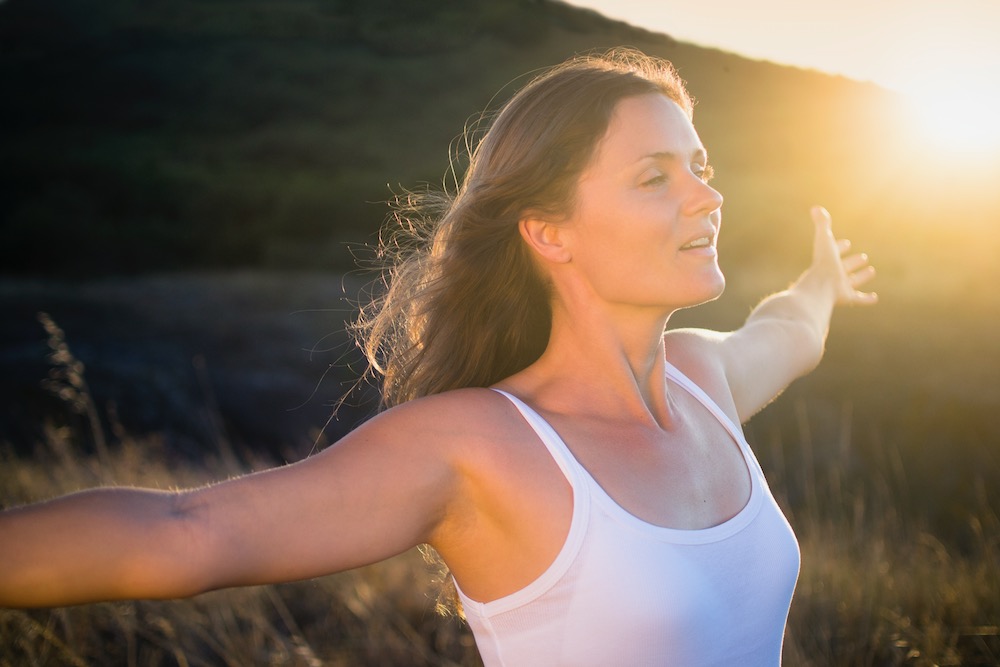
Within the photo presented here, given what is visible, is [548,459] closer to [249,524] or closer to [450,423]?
[450,423]

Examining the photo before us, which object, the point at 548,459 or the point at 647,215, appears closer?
the point at 548,459

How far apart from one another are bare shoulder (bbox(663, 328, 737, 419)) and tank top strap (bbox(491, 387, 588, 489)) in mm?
590

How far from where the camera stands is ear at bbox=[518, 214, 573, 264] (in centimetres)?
190

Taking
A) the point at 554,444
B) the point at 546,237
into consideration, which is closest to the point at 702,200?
the point at 546,237

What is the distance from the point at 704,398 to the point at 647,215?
1.66ft

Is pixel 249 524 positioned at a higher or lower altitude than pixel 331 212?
higher

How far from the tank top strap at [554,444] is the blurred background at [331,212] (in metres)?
1.13

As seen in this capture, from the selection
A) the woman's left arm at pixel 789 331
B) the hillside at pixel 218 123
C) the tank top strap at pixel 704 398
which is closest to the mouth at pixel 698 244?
the tank top strap at pixel 704 398

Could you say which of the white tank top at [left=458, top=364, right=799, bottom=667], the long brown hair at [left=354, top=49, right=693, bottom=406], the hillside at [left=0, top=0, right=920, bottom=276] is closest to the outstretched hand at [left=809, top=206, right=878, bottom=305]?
the long brown hair at [left=354, top=49, right=693, bottom=406]

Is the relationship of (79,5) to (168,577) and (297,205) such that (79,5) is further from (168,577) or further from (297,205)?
(168,577)

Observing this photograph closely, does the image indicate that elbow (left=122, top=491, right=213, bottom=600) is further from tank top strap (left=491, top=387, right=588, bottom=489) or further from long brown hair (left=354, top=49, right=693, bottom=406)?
long brown hair (left=354, top=49, right=693, bottom=406)

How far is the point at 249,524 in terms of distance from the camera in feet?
4.28

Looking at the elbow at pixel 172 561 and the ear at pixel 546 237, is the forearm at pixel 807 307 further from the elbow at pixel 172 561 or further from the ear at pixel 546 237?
the elbow at pixel 172 561

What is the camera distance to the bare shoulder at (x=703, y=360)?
216cm
